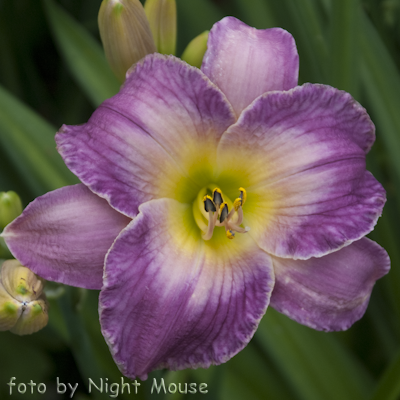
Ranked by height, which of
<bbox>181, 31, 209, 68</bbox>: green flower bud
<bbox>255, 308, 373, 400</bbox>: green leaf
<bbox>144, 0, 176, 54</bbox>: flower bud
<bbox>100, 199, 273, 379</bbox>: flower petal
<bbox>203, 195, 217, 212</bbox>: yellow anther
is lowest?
<bbox>255, 308, 373, 400</bbox>: green leaf

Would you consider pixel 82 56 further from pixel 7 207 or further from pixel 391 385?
pixel 391 385

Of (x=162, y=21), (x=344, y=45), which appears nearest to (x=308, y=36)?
(x=344, y=45)

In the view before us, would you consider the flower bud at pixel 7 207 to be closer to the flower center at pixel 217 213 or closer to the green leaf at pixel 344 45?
the flower center at pixel 217 213

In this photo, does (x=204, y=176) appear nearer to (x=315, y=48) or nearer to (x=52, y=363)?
(x=315, y=48)

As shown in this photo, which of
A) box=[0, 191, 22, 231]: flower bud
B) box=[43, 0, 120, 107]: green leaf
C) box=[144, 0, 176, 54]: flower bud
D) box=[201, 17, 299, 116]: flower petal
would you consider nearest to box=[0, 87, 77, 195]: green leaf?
box=[43, 0, 120, 107]: green leaf

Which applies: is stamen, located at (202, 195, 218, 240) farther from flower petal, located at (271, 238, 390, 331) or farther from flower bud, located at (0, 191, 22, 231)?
flower bud, located at (0, 191, 22, 231)

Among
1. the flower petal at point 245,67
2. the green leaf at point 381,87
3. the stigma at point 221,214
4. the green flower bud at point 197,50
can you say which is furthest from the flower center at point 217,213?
the green leaf at point 381,87

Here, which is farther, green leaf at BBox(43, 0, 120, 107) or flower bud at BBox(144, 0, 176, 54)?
green leaf at BBox(43, 0, 120, 107)
